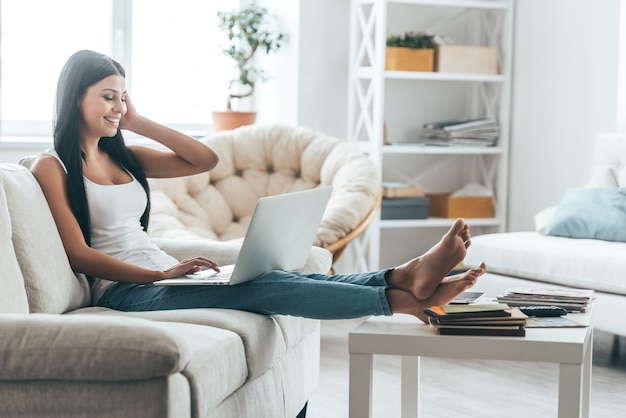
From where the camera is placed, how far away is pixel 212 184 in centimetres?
417

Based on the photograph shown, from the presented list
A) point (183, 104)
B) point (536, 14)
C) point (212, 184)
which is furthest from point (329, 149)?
point (536, 14)

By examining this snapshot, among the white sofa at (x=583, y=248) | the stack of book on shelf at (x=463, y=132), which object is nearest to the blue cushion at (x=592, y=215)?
the white sofa at (x=583, y=248)

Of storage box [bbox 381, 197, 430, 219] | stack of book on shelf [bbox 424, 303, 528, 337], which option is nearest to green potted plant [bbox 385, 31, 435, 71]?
storage box [bbox 381, 197, 430, 219]

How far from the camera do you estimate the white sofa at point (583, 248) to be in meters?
3.49

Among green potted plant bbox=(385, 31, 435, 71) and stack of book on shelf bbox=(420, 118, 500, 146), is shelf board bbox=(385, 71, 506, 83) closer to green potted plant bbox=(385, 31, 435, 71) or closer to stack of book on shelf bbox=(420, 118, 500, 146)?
green potted plant bbox=(385, 31, 435, 71)

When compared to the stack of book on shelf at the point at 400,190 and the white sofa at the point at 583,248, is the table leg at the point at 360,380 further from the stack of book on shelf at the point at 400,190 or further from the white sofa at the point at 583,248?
the stack of book on shelf at the point at 400,190

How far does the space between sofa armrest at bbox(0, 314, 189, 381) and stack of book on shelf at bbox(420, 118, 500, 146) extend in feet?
11.5

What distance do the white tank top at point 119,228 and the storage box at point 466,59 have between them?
2710 millimetres

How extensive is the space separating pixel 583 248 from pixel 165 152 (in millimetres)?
1718

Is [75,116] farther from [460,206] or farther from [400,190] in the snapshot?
[460,206]

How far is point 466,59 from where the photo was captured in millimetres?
5023

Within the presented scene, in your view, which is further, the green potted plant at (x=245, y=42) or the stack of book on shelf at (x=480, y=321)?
the green potted plant at (x=245, y=42)

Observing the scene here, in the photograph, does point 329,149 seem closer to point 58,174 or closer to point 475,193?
point 475,193

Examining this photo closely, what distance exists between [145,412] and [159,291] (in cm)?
72
